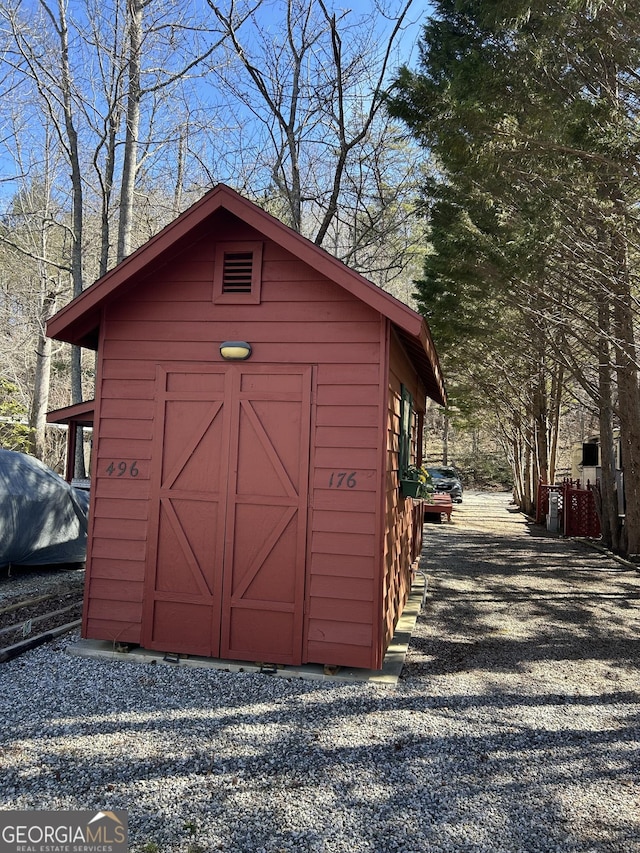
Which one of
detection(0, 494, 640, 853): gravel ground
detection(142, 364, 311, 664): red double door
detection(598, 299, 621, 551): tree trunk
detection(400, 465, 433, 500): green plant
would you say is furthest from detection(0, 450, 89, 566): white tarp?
detection(598, 299, 621, 551): tree trunk

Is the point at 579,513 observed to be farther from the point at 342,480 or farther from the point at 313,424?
the point at 313,424

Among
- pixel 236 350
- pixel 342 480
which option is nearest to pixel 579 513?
pixel 342 480

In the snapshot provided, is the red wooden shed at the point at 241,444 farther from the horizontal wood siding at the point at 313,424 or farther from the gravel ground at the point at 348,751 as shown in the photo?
the gravel ground at the point at 348,751

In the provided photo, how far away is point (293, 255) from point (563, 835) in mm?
4528

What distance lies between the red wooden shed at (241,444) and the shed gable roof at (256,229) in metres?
0.02

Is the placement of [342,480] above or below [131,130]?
below

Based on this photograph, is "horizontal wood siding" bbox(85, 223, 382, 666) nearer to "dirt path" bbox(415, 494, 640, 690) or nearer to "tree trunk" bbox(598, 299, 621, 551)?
"dirt path" bbox(415, 494, 640, 690)

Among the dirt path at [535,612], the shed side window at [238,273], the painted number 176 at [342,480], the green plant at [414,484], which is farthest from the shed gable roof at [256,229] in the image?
the dirt path at [535,612]

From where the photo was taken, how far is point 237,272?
18.8ft

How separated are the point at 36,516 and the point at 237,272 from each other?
6.11 meters

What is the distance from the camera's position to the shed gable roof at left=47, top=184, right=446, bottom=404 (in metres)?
5.10

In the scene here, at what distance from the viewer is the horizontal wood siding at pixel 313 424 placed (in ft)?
17.3

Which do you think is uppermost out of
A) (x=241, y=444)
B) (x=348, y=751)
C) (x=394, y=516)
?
(x=241, y=444)

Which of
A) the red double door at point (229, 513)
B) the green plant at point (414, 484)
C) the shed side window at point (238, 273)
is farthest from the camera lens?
the green plant at point (414, 484)
